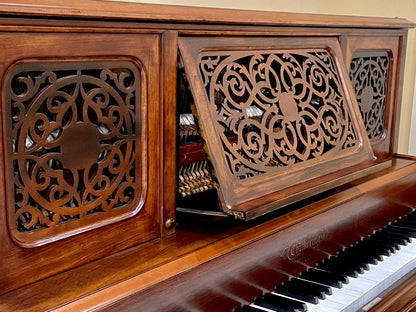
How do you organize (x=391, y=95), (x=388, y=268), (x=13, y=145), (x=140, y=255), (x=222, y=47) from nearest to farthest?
1. (x=13, y=145)
2. (x=140, y=255)
3. (x=222, y=47)
4. (x=388, y=268)
5. (x=391, y=95)

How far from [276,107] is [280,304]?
0.63 m

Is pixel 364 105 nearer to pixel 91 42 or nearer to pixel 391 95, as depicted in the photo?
pixel 391 95

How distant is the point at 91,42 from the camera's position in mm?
1299

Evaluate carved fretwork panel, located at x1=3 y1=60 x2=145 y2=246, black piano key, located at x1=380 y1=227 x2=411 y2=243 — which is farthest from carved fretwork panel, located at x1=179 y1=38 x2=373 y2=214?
black piano key, located at x1=380 y1=227 x2=411 y2=243

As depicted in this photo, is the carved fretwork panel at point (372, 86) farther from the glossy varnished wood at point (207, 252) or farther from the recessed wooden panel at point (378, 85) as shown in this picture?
the glossy varnished wood at point (207, 252)

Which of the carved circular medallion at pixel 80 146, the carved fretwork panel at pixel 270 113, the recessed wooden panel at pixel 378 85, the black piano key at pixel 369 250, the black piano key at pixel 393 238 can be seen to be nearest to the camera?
the carved circular medallion at pixel 80 146

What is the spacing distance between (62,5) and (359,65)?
1.58 meters

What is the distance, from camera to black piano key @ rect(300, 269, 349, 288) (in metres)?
1.79

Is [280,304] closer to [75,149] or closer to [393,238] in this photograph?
[75,149]

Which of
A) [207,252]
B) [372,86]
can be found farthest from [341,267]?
[372,86]

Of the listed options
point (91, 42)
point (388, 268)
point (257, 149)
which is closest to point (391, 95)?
point (388, 268)

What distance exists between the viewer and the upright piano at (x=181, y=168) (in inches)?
48.1

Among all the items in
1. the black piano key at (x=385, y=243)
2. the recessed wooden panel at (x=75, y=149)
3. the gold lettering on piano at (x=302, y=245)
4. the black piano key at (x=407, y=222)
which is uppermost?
the recessed wooden panel at (x=75, y=149)

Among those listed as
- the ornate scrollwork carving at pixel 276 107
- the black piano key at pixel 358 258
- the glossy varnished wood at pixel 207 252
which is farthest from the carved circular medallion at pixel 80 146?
the black piano key at pixel 358 258
